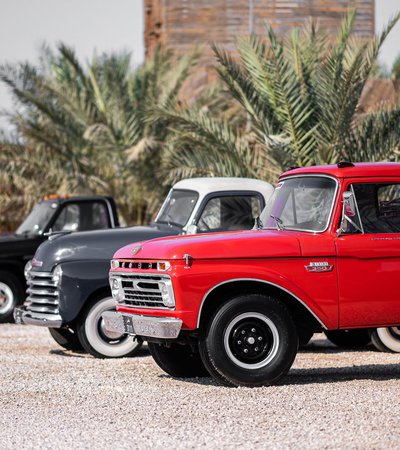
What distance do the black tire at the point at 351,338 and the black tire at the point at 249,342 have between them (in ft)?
12.7

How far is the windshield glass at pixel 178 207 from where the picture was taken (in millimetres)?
13773

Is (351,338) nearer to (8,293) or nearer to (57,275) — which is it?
(57,275)

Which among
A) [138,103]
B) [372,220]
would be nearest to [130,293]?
[372,220]

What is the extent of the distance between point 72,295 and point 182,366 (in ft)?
7.97

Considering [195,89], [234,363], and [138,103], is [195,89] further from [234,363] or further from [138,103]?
[234,363]

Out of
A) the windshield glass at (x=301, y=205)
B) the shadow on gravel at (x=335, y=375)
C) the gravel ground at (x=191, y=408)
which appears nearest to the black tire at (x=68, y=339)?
the gravel ground at (x=191, y=408)

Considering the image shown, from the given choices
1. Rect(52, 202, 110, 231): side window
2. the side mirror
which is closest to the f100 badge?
the side mirror

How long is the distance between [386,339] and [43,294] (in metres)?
3.96

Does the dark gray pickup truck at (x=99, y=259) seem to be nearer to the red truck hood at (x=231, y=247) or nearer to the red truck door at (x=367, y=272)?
the red truck hood at (x=231, y=247)

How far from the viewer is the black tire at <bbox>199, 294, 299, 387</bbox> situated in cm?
988

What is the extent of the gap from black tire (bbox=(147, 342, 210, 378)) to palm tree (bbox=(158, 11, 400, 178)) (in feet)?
23.8

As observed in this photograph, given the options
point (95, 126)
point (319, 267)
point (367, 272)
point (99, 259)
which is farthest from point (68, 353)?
point (95, 126)

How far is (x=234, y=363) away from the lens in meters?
9.92

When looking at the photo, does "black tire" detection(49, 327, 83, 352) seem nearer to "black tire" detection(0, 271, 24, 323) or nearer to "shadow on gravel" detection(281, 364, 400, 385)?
"shadow on gravel" detection(281, 364, 400, 385)
